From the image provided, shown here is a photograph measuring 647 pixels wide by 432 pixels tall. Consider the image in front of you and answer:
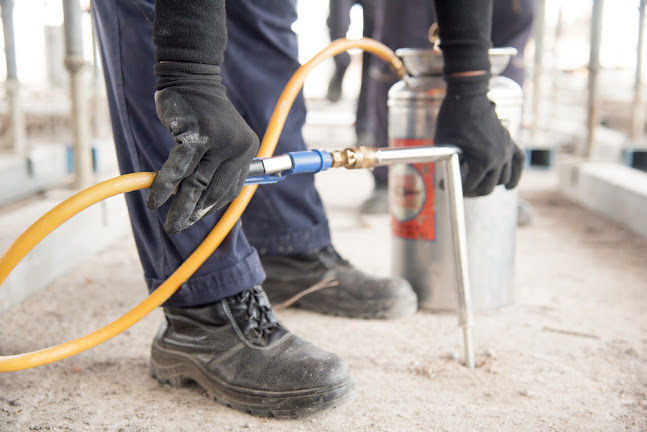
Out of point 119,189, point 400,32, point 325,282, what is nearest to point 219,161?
point 119,189

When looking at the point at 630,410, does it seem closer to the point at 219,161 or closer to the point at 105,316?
the point at 219,161

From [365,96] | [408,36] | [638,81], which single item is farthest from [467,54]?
[638,81]

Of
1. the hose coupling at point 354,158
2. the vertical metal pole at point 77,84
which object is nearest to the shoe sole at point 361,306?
the hose coupling at point 354,158

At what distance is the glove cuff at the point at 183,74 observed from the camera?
0.75 meters

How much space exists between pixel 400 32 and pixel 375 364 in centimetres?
137

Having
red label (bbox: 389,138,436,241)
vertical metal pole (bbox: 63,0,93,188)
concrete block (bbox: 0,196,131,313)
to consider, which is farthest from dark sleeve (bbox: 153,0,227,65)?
vertical metal pole (bbox: 63,0,93,188)

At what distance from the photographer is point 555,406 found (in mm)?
938

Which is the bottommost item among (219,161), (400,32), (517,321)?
(517,321)

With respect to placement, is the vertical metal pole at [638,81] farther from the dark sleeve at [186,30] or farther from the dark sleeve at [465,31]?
the dark sleeve at [186,30]

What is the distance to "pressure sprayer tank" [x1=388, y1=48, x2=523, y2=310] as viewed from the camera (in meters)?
1.24

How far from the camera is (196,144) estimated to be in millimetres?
725

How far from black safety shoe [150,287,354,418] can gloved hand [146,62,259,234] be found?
0.28 metres

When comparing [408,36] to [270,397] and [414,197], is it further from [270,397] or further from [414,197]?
[270,397]

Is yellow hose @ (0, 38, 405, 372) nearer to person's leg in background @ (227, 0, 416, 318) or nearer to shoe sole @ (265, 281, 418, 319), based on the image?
person's leg in background @ (227, 0, 416, 318)
